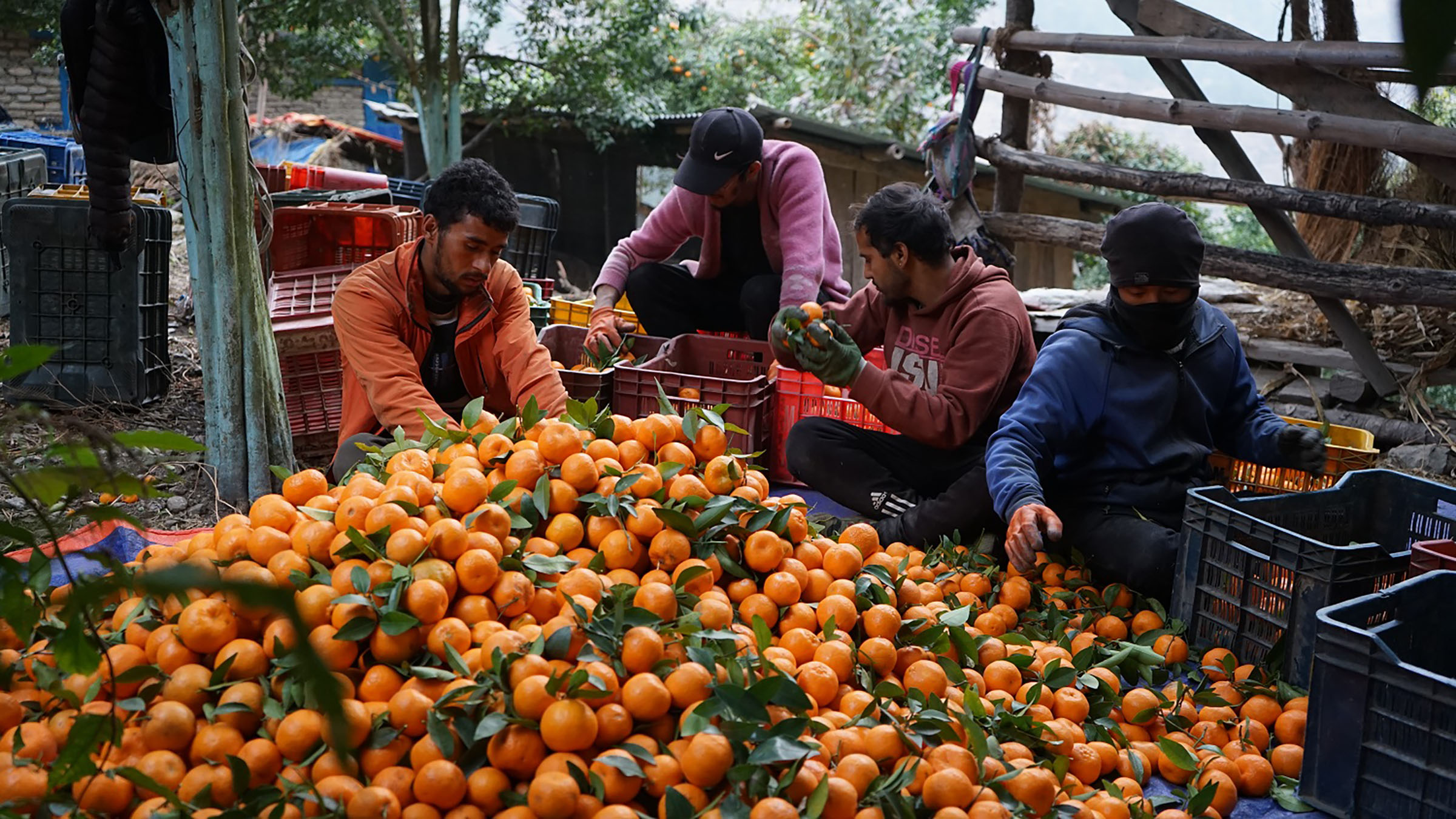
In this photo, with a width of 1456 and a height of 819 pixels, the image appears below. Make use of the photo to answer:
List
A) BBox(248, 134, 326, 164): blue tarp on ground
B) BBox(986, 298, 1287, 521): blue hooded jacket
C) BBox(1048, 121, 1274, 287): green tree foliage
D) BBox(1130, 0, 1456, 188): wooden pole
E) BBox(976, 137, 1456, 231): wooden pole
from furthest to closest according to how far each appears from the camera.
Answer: BBox(248, 134, 326, 164): blue tarp on ground, BBox(1048, 121, 1274, 287): green tree foliage, BBox(976, 137, 1456, 231): wooden pole, BBox(1130, 0, 1456, 188): wooden pole, BBox(986, 298, 1287, 521): blue hooded jacket

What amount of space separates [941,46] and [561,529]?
1367cm

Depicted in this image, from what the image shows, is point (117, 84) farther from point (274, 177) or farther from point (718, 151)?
point (274, 177)

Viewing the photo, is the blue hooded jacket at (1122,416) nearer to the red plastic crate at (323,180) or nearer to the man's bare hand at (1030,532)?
the man's bare hand at (1030,532)

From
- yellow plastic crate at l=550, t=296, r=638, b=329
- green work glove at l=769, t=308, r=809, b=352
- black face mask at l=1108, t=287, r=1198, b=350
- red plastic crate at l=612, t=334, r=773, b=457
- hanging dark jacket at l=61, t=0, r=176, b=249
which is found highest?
hanging dark jacket at l=61, t=0, r=176, b=249

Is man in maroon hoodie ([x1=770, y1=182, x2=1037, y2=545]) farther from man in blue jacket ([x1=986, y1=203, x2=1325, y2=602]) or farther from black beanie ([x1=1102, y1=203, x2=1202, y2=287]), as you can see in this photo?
black beanie ([x1=1102, y1=203, x2=1202, y2=287])

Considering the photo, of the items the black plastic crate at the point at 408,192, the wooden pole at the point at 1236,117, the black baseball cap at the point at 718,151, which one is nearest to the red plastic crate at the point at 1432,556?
the black baseball cap at the point at 718,151

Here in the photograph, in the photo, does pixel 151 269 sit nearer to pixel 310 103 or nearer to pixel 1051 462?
pixel 1051 462

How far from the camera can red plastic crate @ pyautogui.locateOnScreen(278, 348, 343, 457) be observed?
4.55m

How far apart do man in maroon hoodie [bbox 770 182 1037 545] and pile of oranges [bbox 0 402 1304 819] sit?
37.0 inches

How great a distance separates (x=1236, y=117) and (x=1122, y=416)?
10.1 feet

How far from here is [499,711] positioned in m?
1.78

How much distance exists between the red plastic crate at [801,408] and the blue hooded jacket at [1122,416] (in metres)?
1.01

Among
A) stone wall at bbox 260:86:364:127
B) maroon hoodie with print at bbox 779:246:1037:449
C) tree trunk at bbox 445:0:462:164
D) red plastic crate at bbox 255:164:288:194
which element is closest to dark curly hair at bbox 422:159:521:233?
maroon hoodie with print at bbox 779:246:1037:449

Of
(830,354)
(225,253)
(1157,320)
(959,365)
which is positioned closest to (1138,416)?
(1157,320)
